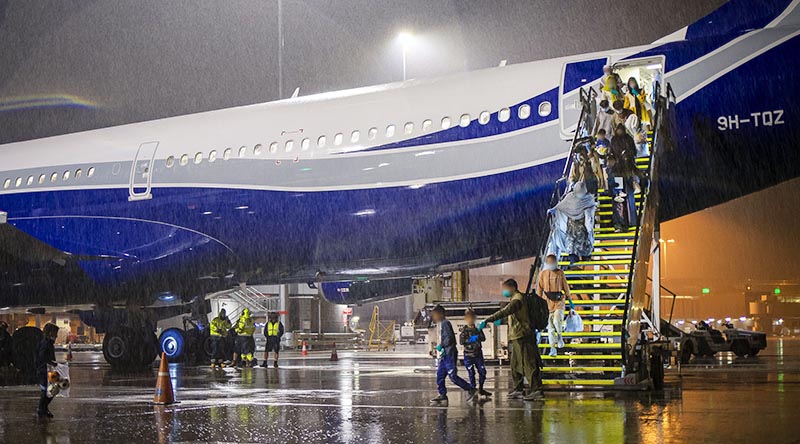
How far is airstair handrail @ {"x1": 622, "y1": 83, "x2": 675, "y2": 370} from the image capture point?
42.3 ft

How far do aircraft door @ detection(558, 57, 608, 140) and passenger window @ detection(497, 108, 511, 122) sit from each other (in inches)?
30.9

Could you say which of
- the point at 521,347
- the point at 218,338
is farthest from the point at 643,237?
the point at 218,338

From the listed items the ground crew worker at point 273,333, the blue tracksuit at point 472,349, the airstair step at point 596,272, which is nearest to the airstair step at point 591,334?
the airstair step at point 596,272

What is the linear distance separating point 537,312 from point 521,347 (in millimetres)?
501

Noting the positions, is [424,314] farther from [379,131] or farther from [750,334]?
[750,334]

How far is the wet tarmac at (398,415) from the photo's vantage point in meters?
8.52

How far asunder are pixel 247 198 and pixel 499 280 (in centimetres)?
5276

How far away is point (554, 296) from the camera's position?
13047mm

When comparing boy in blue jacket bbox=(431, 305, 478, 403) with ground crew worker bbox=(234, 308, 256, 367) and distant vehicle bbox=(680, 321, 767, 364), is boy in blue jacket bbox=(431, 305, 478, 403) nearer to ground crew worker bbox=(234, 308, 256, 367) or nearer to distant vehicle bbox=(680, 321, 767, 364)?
ground crew worker bbox=(234, 308, 256, 367)

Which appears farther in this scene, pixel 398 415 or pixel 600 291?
pixel 600 291

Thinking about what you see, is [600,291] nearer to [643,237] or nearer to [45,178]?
[643,237]

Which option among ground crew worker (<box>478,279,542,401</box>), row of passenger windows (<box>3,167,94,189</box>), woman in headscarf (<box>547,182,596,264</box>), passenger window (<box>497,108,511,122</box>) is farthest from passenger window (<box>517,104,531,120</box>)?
row of passenger windows (<box>3,167,94,189</box>)

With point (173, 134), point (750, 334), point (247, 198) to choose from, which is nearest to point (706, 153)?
point (247, 198)

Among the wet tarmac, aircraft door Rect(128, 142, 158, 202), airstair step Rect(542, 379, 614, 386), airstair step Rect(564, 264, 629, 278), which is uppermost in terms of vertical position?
aircraft door Rect(128, 142, 158, 202)
